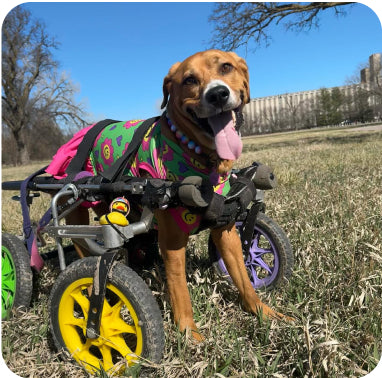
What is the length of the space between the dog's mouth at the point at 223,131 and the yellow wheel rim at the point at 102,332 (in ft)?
3.11

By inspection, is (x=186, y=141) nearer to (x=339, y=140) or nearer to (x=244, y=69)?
(x=244, y=69)

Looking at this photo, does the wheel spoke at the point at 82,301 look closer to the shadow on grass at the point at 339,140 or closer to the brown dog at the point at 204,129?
the brown dog at the point at 204,129

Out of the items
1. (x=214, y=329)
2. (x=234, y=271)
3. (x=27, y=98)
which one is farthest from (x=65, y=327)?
(x=27, y=98)

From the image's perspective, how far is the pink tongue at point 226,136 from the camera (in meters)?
1.87

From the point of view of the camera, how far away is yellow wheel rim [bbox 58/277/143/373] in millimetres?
1595

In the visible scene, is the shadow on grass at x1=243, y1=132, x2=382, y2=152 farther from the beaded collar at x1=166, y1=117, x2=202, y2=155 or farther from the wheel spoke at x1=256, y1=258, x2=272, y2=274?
the beaded collar at x1=166, y1=117, x2=202, y2=155


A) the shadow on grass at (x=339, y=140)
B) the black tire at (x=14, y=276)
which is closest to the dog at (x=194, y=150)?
the black tire at (x=14, y=276)

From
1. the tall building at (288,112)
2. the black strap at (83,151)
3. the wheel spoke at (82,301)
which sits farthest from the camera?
the tall building at (288,112)

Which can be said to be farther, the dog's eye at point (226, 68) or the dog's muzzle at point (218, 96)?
the dog's eye at point (226, 68)

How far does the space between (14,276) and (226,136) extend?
1759 millimetres

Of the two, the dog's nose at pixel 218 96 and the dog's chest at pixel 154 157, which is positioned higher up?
the dog's nose at pixel 218 96

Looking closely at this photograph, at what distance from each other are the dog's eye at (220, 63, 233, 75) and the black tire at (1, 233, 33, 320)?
1822 mm

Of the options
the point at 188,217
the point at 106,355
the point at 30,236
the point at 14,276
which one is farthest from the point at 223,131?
the point at 14,276

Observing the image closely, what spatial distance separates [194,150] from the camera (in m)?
1.93
